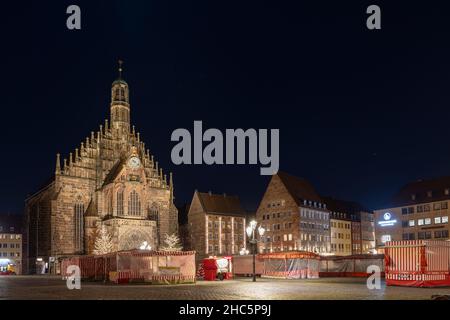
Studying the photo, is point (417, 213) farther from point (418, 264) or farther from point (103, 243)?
point (418, 264)

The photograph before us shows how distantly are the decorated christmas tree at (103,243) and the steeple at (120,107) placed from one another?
1905 cm

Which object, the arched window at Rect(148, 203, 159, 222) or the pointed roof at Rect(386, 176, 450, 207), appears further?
the arched window at Rect(148, 203, 159, 222)

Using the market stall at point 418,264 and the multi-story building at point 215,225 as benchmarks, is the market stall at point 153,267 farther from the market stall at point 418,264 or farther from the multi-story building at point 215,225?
the multi-story building at point 215,225

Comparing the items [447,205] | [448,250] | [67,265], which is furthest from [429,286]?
[447,205]

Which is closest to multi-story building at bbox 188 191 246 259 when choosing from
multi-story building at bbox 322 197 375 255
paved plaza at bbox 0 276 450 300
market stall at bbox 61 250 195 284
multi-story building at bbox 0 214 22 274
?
multi-story building at bbox 322 197 375 255

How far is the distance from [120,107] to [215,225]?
91.8 ft

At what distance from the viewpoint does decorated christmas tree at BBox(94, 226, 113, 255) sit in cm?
7738

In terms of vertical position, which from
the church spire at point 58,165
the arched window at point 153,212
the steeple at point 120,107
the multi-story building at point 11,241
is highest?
the steeple at point 120,107

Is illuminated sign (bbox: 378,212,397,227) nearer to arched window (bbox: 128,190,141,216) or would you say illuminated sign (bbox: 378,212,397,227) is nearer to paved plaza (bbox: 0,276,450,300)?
arched window (bbox: 128,190,141,216)

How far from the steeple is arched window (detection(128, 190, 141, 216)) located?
40.6 feet

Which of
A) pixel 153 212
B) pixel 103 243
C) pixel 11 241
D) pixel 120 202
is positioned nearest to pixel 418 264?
pixel 103 243

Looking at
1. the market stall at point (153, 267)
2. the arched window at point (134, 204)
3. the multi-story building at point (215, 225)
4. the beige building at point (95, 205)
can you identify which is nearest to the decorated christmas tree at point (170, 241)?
the beige building at point (95, 205)

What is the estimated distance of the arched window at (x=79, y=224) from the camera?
8312 cm
